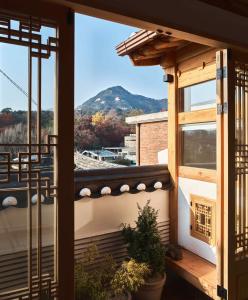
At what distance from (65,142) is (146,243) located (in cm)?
171

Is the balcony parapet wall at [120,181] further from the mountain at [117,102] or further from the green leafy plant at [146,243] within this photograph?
the mountain at [117,102]

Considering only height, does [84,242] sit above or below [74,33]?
below

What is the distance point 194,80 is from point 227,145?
1.29 meters

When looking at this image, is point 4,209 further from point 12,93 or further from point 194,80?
point 194,80

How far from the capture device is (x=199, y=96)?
303 cm

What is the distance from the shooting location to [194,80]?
303 centimetres

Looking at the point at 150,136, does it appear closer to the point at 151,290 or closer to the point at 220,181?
the point at 151,290

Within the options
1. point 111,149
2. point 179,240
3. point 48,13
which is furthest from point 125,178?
point 111,149

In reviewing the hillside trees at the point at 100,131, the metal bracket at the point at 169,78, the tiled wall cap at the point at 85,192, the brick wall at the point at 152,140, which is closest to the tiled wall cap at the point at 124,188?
the tiled wall cap at the point at 85,192

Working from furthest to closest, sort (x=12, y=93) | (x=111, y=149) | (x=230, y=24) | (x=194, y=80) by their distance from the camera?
(x=111, y=149) < (x=194, y=80) < (x=230, y=24) < (x=12, y=93)

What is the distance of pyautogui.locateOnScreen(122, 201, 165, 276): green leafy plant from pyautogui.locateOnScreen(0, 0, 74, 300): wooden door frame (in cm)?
134

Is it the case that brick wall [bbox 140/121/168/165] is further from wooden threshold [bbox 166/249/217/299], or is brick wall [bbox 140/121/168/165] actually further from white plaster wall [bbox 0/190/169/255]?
wooden threshold [bbox 166/249/217/299]

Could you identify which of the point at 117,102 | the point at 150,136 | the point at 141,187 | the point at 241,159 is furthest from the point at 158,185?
the point at 117,102

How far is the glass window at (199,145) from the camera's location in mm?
2891
